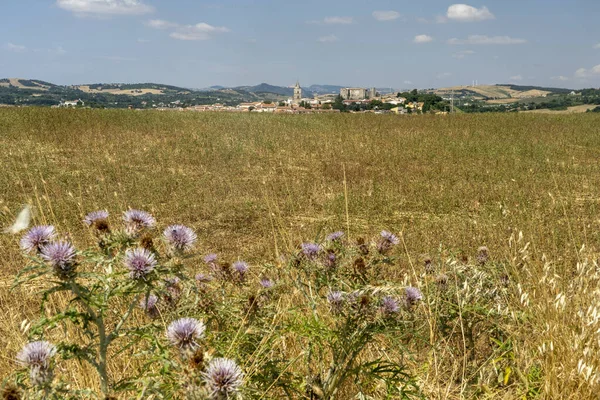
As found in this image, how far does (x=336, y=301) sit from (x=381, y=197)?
7.34 m

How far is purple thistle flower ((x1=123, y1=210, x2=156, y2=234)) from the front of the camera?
153 cm

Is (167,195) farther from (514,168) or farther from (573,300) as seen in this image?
(514,168)

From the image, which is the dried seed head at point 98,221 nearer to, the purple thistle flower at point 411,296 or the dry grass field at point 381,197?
the dry grass field at point 381,197

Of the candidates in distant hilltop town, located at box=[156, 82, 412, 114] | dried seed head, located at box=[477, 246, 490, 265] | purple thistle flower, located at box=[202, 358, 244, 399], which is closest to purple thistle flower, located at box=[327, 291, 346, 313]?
purple thistle flower, located at box=[202, 358, 244, 399]

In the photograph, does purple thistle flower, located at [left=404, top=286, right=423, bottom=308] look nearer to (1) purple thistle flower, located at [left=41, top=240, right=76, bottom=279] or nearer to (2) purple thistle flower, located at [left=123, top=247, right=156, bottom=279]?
(2) purple thistle flower, located at [left=123, top=247, right=156, bottom=279]

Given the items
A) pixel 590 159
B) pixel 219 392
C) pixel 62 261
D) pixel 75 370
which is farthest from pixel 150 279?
pixel 590 159

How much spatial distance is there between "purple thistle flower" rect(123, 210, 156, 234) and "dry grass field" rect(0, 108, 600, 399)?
32.0 inches

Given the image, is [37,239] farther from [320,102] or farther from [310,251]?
[320,102]

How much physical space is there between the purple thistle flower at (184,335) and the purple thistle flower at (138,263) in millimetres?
178

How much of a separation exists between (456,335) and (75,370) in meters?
2.21

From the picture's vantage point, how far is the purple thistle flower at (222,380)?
3.56 ft

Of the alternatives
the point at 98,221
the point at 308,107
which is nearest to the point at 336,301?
the point at 98,221

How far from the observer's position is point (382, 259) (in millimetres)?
2111

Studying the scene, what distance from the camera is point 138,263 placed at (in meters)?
1.29
